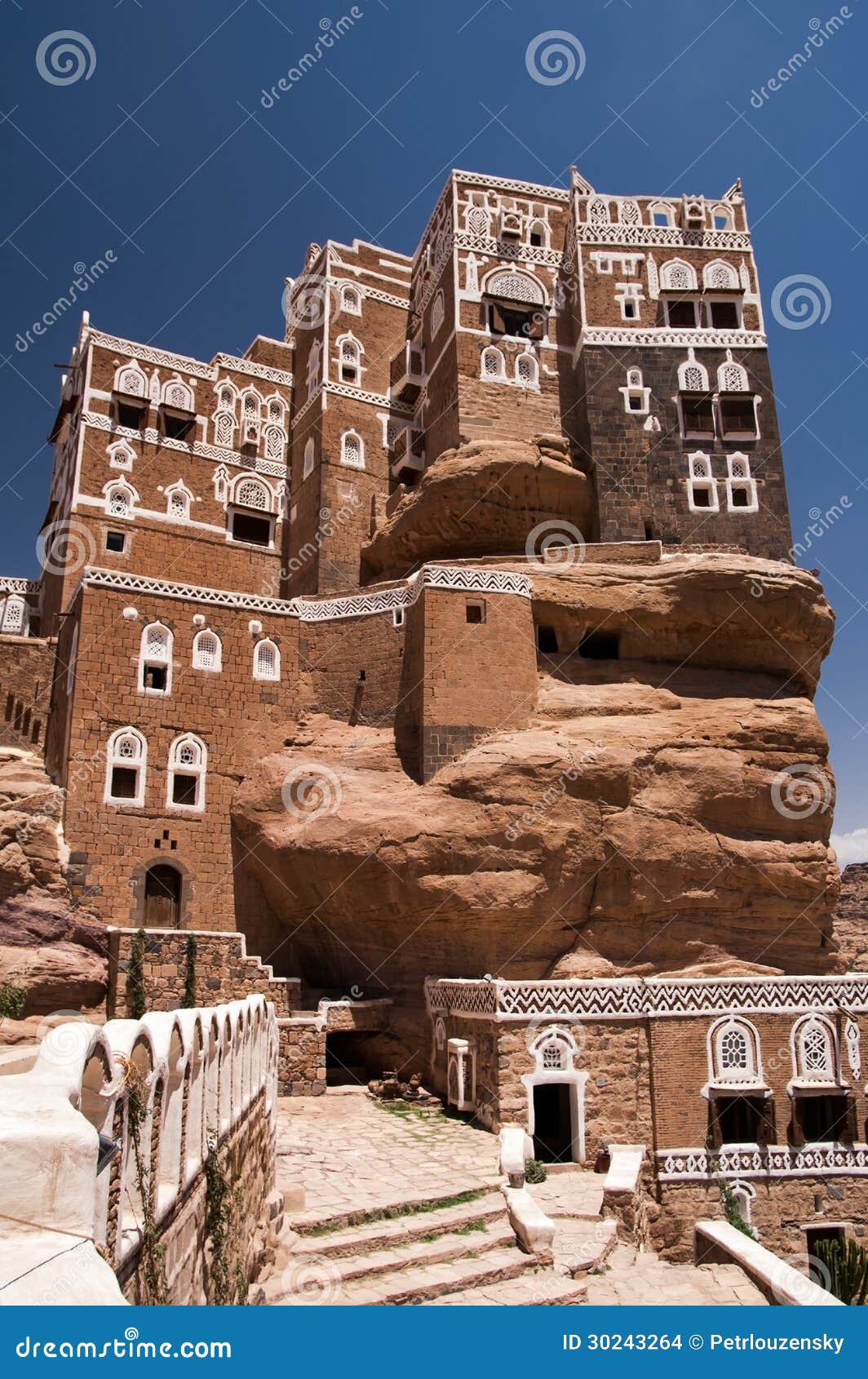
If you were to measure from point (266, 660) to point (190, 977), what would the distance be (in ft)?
25.9

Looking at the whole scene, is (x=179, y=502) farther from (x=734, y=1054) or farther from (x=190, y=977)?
(x=734, y=1054)

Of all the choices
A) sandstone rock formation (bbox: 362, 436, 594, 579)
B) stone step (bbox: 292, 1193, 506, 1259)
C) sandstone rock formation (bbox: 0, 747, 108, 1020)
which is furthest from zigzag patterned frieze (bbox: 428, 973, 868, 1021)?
sandstone rock formation (bbox: 362, 436, 594, 579)

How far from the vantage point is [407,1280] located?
31.4ft

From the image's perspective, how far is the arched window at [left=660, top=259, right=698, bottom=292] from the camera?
→ 1182 inches

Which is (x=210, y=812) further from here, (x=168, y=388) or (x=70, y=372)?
(x=70, y=372)

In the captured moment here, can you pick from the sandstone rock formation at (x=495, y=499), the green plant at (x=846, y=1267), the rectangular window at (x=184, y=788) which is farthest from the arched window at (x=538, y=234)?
the green plant at (x=846, y=1267)

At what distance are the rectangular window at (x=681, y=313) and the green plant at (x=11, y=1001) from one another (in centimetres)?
2463

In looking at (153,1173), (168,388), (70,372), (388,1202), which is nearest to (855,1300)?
(388,1202)

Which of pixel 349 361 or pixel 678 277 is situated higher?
pixel 678 277

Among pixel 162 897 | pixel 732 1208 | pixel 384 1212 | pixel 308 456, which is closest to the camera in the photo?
pixel 384 1212

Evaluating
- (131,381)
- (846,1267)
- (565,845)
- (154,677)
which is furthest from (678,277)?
(846,1267)

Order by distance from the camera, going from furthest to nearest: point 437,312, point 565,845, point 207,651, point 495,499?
1. point 437,312
2. point 495,499
3. point 207,651
4. point 565,845

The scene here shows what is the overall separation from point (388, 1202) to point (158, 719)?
43.7 ft

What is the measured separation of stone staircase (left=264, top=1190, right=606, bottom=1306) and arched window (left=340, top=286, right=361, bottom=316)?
28950 mm
